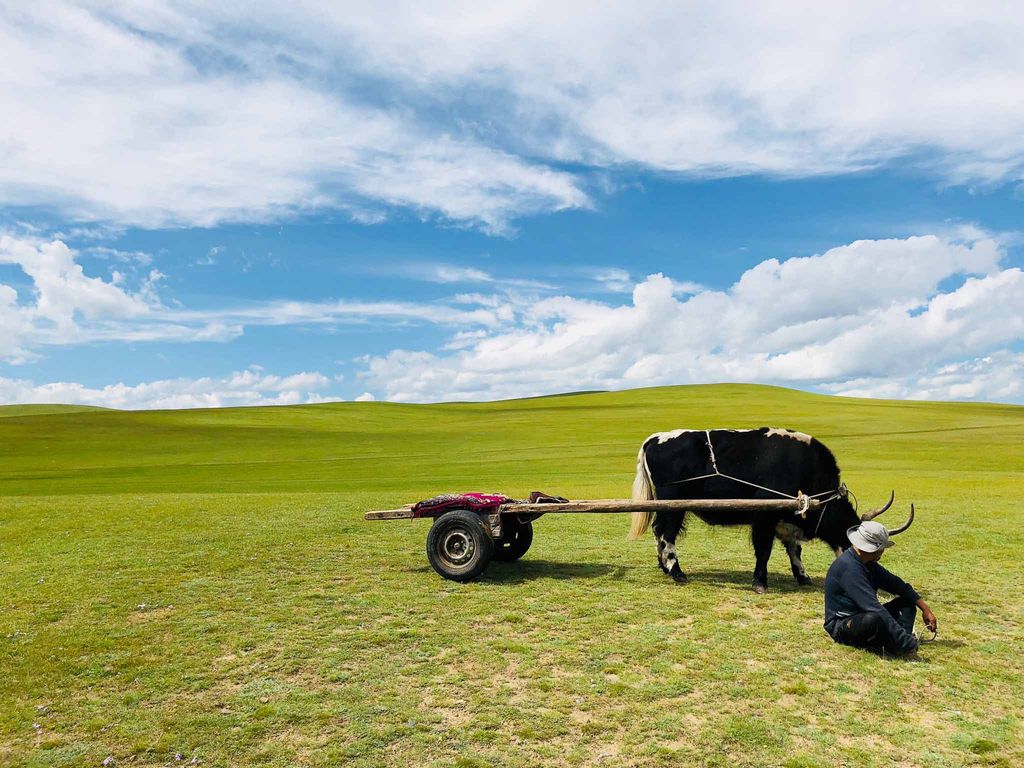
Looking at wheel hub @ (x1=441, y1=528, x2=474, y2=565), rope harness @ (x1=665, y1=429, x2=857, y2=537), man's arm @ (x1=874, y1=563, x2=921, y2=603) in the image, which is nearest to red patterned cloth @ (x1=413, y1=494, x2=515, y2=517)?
wheel hub @ (x1=441, y1=528, x2=474, y2=565)

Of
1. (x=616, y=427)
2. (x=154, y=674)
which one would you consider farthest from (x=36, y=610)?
(x=616, y=427)

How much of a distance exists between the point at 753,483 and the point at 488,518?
415 centimetres

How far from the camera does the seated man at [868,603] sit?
24.2ft

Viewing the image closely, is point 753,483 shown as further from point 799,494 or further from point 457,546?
point 457,546

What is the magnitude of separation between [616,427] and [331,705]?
59.9 metres

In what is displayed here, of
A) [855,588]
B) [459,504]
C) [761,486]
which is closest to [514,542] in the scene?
[459,504]

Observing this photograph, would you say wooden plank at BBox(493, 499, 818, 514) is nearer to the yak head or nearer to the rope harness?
the rope harness

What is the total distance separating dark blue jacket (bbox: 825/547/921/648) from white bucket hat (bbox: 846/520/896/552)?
8.5 inches

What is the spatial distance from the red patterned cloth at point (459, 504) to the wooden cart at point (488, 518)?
2.2 inches

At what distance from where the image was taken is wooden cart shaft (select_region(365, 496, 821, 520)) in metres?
9.85

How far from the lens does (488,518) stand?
1066 cm

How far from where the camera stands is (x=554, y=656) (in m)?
7.42

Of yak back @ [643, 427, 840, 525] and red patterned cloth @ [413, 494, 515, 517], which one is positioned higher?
yak back @ [643, 427, 840, 525]

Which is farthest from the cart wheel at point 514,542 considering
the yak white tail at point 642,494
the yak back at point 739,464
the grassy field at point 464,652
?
the yak back at point 739,464
